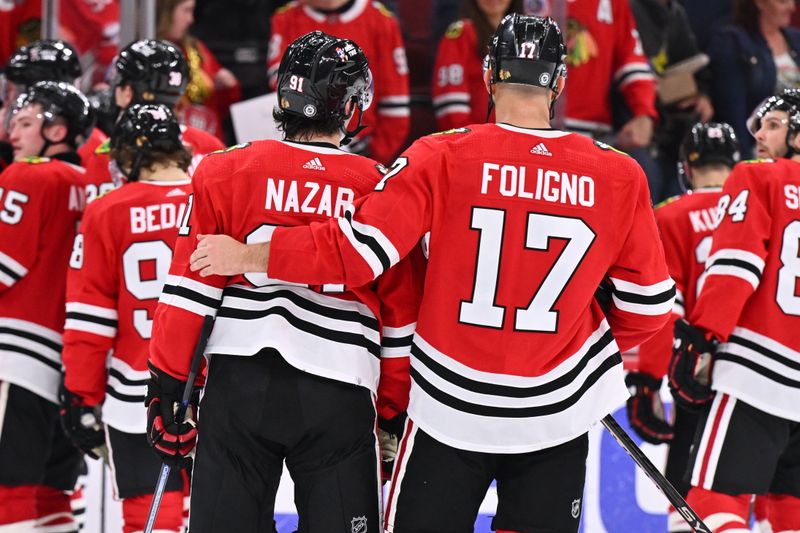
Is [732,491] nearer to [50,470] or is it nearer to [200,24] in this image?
[50,470]

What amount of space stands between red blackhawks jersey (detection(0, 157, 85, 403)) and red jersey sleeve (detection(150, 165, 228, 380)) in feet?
3.77

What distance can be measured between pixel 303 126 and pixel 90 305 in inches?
41.9

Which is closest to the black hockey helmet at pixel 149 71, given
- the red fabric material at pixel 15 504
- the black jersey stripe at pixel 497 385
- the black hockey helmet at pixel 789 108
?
the red fabric material at pixel 15 504

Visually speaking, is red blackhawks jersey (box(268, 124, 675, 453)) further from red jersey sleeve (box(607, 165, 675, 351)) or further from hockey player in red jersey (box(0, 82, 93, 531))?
hockey player in red jersey (box(0, 82, 93, 531))

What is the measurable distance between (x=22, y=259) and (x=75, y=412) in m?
0.51

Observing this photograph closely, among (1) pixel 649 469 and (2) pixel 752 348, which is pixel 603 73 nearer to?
(2) pixel 752 348

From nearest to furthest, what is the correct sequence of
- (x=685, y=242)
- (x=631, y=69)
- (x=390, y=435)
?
(x=390, y=435) → (x=685, y=242) → (x=631, y=69)

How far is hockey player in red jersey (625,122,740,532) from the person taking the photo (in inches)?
165

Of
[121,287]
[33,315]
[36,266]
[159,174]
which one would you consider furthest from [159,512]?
[159,174]

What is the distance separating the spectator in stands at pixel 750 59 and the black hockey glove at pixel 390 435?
3.98 m

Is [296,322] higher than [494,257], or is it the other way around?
[494,257]

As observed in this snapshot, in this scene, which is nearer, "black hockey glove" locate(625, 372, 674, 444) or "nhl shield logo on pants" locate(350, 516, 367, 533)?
"nhl shield logo on pants" locate(350, 516, 367, 533)

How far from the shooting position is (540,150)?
259 centimetres

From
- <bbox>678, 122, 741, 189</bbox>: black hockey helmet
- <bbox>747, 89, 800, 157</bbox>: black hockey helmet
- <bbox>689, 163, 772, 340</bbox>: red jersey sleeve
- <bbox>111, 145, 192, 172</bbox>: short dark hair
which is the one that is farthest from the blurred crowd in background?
<bbox>111, 145, 192, 172</bbox>: short dark hair
